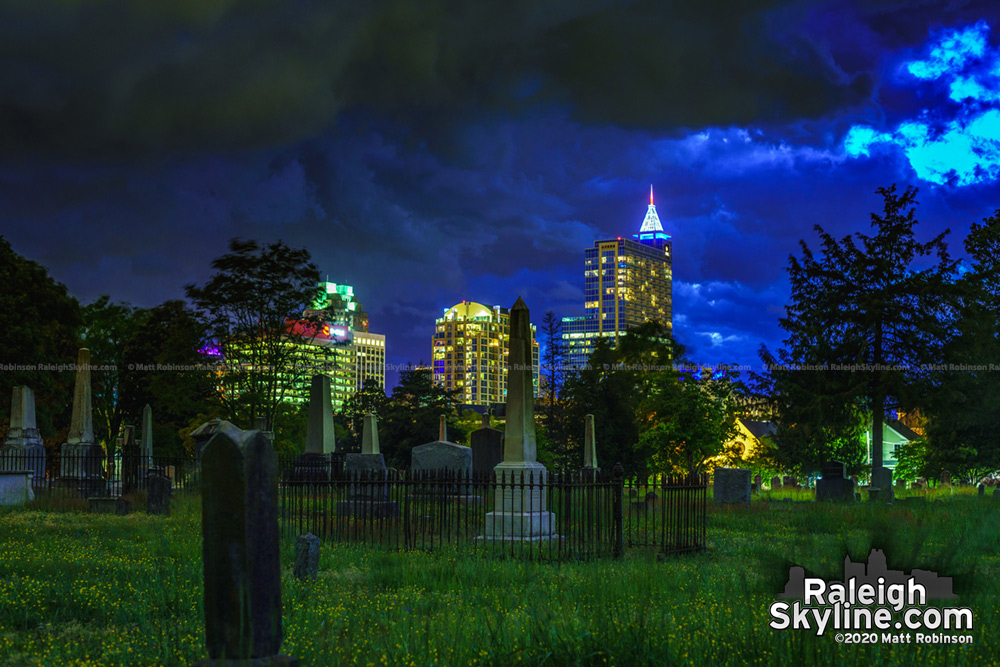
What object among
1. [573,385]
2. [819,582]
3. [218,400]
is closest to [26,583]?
[819,582]

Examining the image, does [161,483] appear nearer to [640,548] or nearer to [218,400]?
[640,548]

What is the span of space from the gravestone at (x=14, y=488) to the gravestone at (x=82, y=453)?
7.07 feet

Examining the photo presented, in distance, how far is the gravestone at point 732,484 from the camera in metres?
26.7

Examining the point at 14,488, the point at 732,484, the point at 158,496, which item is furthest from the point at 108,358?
the point at 732,484

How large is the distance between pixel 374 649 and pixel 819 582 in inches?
154

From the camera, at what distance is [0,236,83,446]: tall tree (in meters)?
33.7

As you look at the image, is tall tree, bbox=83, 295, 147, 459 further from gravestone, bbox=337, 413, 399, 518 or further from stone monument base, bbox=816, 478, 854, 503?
stone monument base, bbox=816, 478, 854, 503

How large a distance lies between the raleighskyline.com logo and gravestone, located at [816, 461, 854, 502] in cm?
2161

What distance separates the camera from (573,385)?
169 ft

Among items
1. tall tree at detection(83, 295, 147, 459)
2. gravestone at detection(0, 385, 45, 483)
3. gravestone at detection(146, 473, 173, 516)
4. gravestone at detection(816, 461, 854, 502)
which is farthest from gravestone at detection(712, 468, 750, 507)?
tall tree at detection(83, 295, 147, 459)

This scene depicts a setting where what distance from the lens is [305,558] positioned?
9.97m

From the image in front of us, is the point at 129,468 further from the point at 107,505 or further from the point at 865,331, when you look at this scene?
the point at 865,331

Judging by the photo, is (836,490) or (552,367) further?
(552,367)

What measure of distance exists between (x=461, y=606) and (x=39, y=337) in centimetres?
3306
